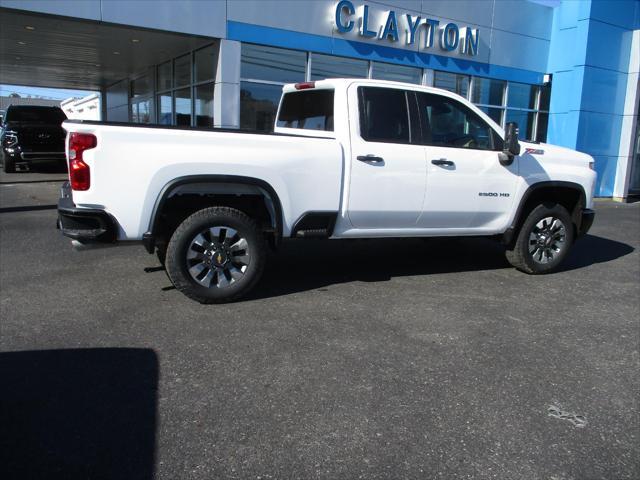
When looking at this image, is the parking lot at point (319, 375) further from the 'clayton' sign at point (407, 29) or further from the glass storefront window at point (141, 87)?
the glass storefront window at point (141, 87)

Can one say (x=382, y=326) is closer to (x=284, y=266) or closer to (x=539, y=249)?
(x=284, y=266)

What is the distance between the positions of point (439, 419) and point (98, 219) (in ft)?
9.92

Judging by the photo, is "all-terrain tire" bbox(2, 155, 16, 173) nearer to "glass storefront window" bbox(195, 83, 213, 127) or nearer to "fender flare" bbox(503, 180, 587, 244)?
"glass storefront window" bbox(195, 83, 213, 127)

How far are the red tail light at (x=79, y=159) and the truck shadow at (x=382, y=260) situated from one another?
1.80 metres

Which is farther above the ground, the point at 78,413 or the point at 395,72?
the point at 395,72

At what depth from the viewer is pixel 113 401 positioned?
3.21m

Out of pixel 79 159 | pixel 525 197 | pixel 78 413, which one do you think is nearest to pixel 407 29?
pixel 525 197

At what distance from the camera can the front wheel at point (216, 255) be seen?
4789mm

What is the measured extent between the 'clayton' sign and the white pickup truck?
7.79 m

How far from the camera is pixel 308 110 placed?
6.21 meters

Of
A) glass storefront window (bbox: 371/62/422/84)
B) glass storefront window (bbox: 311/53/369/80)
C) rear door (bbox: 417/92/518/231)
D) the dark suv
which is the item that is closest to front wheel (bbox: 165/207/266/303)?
rear door (bbox: 417/92/518/231)

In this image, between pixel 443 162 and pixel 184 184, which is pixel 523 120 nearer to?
pixel 443 162

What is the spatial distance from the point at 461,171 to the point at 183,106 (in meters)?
11.5

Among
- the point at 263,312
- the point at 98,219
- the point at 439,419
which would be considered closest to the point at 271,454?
the point at 439,419
